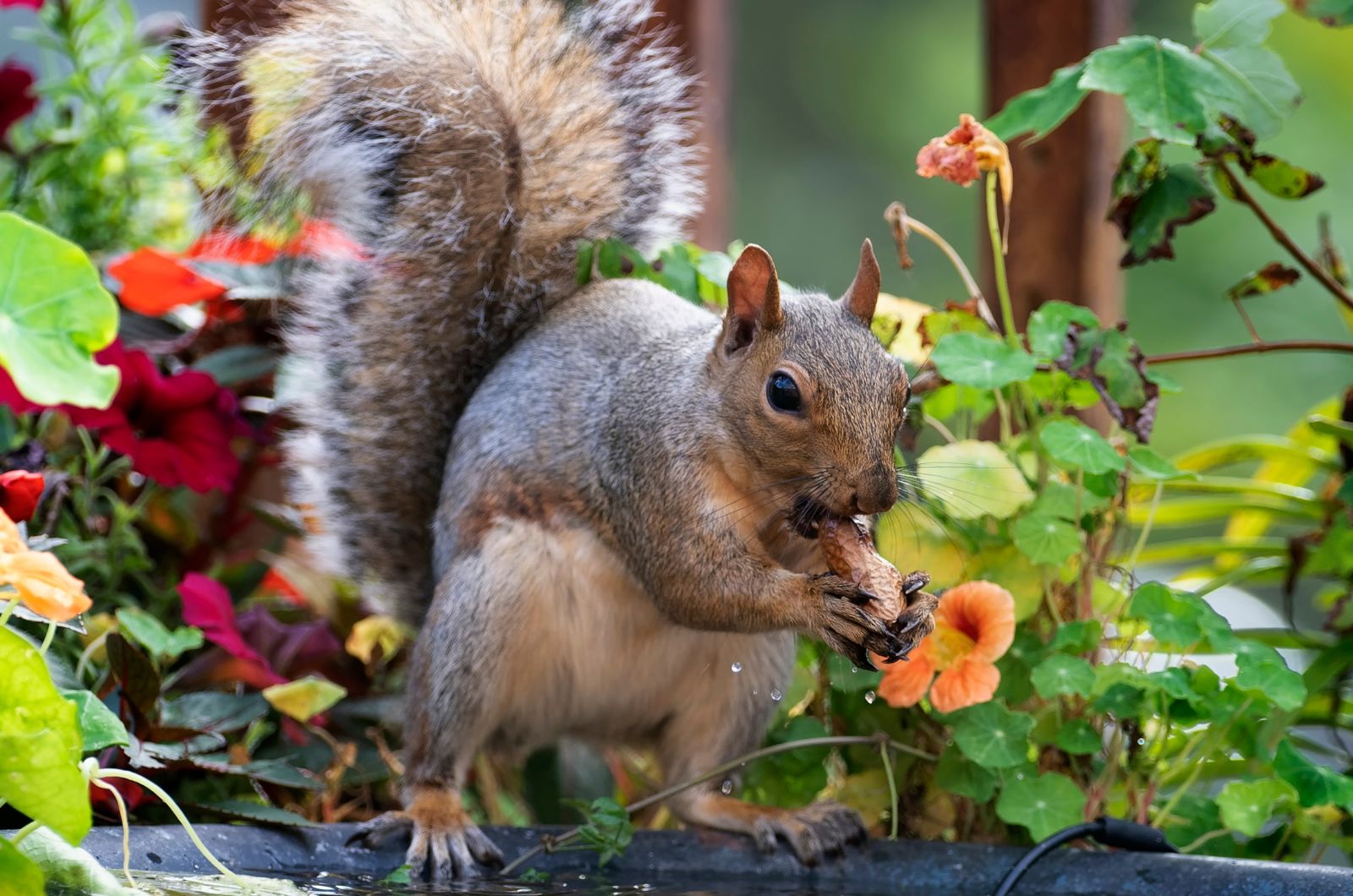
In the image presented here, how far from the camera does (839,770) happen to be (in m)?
1.65

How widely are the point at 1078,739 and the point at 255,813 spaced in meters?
0.74

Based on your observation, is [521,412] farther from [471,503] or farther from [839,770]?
[839,770]

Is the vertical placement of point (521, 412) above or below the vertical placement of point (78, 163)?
below

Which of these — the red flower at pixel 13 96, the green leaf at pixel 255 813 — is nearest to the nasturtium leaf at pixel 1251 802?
the green leaf at pixel 255 813

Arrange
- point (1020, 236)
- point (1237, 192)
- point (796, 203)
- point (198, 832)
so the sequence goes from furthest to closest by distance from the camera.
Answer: point (796, 203)
point (1020, 236)
point (1237, 192)
point (198, 832)

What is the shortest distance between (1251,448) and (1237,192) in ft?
1.36

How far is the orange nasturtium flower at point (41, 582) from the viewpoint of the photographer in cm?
84

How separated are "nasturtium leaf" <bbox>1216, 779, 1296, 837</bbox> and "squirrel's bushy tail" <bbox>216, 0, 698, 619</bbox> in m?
0.86

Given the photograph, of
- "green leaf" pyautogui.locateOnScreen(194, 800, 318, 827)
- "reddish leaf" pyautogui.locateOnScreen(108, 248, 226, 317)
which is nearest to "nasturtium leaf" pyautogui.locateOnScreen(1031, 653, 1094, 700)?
"green leaf" pyautogui.locateOnScreen(194, 800, 318, 827)

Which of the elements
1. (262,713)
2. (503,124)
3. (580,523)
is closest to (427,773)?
(262,713)

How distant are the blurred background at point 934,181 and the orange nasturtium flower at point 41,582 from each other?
3781 mm

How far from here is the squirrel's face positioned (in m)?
1.26

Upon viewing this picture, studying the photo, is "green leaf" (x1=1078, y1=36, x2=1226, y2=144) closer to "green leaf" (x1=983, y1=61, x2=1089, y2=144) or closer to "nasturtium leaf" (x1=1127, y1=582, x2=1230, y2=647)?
"green leaf" (x1=983, y1=61, x2=1089, y2=144)

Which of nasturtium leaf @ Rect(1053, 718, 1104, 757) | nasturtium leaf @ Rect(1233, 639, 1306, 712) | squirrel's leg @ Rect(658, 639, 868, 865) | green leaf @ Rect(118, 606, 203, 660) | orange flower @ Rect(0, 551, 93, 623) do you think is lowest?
squirrel's leg @ Rect(658, 639, 868, 865)
